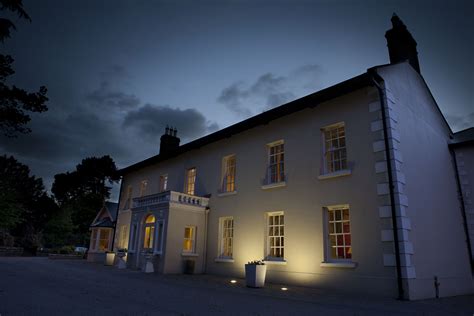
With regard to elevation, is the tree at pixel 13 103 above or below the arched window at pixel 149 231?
above

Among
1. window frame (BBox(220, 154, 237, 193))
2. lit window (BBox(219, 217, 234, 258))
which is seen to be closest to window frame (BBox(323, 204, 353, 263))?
lit window (BBox(219, 217, 234, 258))

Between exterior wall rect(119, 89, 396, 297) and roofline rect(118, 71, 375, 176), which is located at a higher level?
roofline rect(118, 71, 375, 176)

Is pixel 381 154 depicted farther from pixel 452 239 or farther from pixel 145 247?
pixel 145 247

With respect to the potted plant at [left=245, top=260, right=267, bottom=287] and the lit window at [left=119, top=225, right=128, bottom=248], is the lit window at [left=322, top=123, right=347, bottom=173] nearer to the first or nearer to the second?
the potted plant at [left=245, top=260, right=267, bottom=287]

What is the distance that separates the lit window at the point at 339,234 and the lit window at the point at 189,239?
6678 mm

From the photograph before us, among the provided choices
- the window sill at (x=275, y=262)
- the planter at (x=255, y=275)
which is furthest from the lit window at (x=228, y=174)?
the planter at (x=255, y=275)

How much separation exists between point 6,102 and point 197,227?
8.81 metres

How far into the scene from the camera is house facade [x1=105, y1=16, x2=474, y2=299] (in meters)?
8.87

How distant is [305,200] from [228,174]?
4954 mm

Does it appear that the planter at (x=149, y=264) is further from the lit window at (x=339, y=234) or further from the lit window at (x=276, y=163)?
the lit window at (x=339, y=234)

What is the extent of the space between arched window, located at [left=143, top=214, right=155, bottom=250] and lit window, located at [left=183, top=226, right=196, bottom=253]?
1.65 m

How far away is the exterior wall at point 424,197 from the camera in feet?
28.5

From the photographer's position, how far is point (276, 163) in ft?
41.2

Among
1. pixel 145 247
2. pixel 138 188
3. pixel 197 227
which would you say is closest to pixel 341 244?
pixel 197 227
